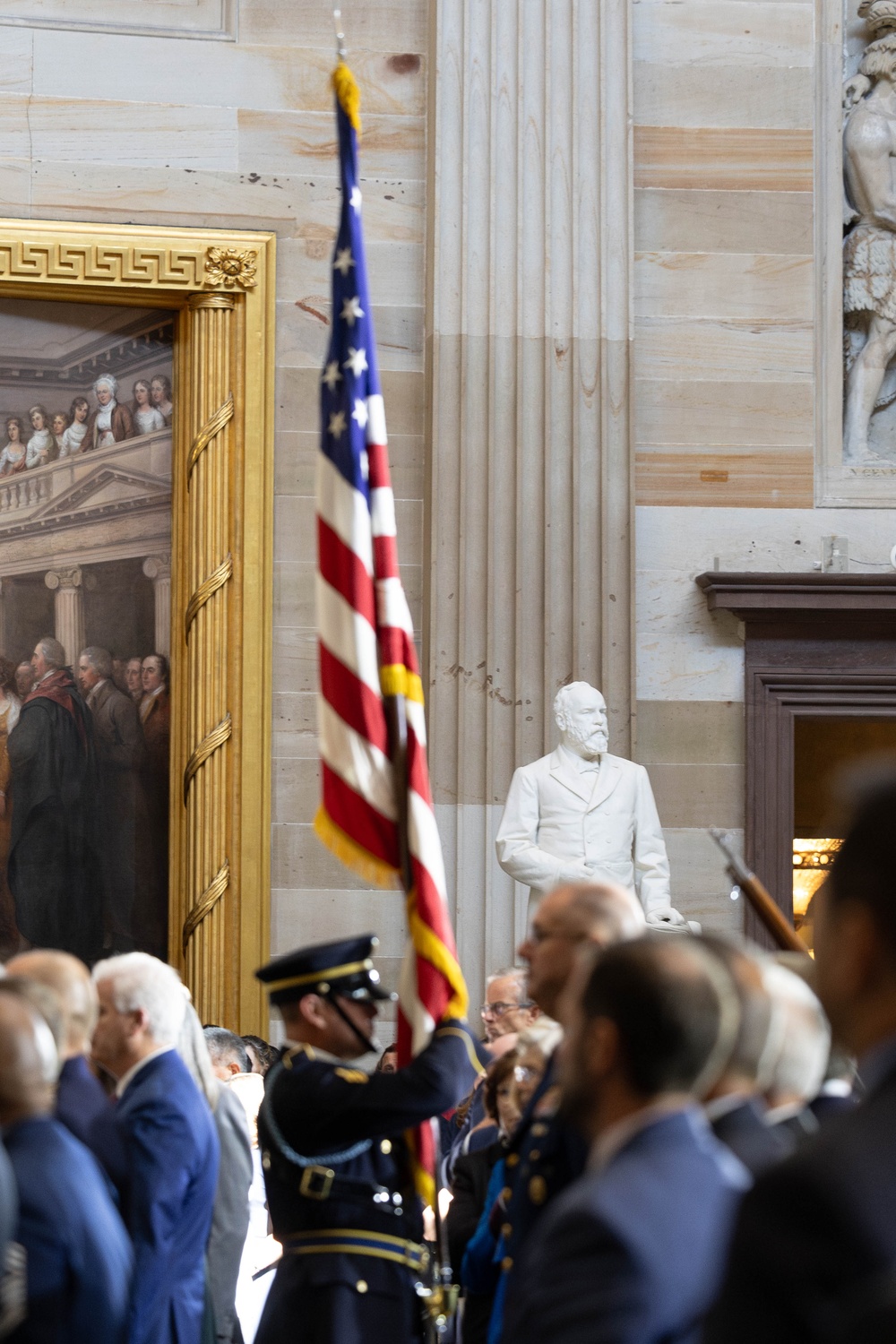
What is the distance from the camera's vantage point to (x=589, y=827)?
9117mm

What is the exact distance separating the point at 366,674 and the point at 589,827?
4.31 metres

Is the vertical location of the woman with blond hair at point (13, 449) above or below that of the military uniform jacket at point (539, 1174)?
above

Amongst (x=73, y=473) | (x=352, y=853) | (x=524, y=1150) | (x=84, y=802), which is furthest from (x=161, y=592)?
(x=524, y=1150)

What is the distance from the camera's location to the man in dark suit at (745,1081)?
252cm

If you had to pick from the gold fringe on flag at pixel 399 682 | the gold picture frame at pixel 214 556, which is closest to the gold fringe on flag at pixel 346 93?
the gold fringe on flag at pixel 399 682

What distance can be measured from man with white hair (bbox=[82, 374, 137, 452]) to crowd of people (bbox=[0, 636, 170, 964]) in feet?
4.11

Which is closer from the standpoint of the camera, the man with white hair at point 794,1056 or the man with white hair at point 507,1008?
the man with white hair at point 794,1056

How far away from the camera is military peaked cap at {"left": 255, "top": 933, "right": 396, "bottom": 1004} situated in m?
4.08

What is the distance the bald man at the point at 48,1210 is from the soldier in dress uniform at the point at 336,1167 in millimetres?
952

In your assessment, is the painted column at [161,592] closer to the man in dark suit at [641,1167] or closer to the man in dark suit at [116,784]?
the man in dark suit at [116,784]

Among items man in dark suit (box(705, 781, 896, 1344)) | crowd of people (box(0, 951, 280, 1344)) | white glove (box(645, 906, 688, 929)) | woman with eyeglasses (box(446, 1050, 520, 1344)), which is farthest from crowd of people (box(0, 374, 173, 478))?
man in dark suit (box(705, 781, 896, 1344))

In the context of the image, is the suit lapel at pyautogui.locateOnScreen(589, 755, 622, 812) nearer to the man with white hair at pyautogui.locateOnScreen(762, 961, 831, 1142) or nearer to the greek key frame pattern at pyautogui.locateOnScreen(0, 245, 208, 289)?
the greek key frame pattern at pyautogui.locateOnScreen(0, 245, 208, 289)

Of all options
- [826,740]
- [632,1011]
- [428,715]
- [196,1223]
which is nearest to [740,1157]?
[632,1011]

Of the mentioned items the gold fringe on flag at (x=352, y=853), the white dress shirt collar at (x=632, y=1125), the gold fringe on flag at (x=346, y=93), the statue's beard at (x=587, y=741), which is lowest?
the statue's beard at (x=587, y=741)
